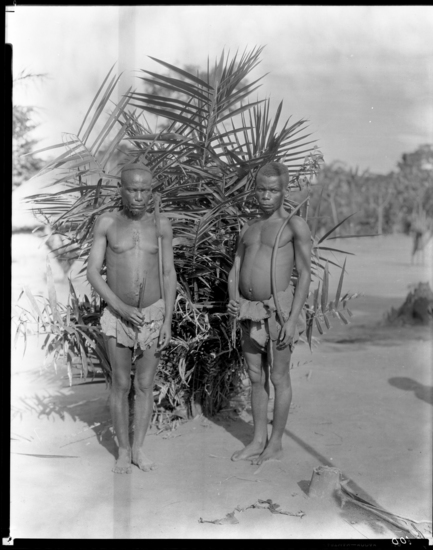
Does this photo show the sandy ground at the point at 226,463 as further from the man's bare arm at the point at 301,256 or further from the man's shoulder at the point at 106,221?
the man's shoulder at the point at 106,221

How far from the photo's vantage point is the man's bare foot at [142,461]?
350 cm

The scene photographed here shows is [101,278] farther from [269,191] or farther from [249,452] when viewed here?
[249,452]

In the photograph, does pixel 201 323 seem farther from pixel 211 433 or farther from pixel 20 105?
pixel 20 105

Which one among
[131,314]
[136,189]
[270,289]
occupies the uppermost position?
[136,189]

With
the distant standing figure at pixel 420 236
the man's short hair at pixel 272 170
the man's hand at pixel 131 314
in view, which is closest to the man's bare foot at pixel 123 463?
the man's hand at pixel 131 314

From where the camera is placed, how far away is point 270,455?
3.59 meters

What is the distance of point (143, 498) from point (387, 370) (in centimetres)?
300

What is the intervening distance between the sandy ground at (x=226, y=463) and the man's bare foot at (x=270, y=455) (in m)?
0.04

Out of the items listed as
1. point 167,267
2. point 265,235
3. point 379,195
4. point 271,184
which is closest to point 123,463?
point 167,267

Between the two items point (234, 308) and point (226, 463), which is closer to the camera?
point (234, 308)

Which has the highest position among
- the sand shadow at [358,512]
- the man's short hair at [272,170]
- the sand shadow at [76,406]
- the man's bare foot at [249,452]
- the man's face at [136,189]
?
the man's short hair at [272,170]

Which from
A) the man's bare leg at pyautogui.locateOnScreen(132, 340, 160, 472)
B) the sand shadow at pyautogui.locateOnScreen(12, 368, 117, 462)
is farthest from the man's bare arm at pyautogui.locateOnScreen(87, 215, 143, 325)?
the sand shadow at pyautogui.locateOnScreen(12, 368, 117, 462)

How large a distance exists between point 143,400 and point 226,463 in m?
0.55

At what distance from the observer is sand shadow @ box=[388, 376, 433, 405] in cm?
480
